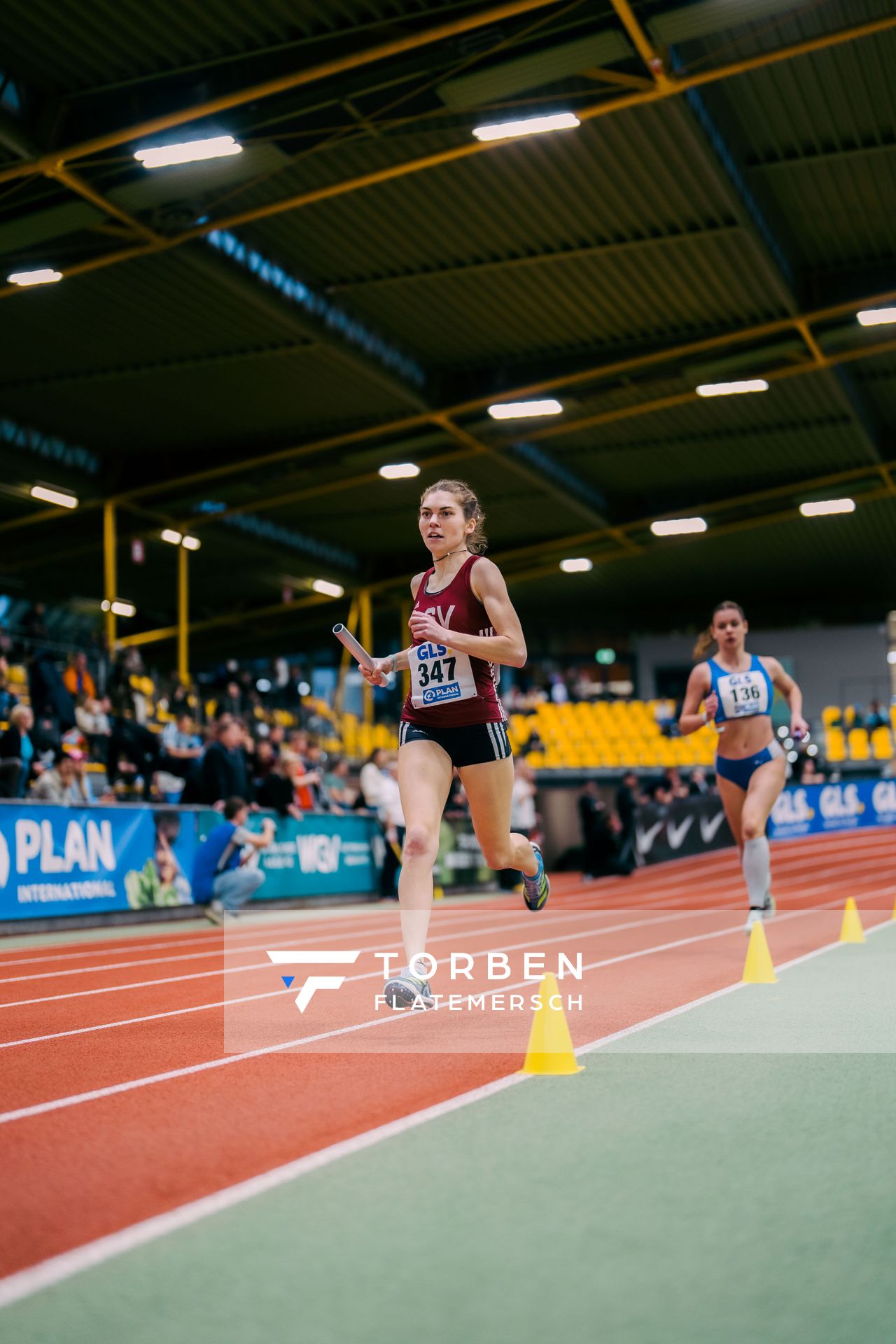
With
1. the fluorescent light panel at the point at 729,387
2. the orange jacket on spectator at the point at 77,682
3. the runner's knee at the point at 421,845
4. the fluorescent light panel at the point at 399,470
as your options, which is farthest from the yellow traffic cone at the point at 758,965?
the fluorescent light panel at the point at 399,470

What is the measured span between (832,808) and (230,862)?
69.0 ft

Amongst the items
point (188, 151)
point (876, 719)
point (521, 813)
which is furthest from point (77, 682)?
point (876, 719)

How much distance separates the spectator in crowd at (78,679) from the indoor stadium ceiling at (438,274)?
4.81m

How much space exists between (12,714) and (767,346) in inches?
536

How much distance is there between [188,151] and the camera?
1509cm

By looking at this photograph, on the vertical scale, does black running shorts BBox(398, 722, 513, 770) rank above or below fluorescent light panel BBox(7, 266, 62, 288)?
below

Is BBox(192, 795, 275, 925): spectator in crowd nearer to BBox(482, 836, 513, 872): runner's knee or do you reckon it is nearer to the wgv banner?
the wgv banner

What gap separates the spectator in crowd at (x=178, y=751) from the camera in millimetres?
18875

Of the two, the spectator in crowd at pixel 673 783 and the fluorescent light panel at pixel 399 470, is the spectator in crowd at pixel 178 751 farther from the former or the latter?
the spectator in crowd at pixel 673 783

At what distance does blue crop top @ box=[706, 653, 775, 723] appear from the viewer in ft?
33.4

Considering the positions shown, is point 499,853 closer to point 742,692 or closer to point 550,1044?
point 550,1044

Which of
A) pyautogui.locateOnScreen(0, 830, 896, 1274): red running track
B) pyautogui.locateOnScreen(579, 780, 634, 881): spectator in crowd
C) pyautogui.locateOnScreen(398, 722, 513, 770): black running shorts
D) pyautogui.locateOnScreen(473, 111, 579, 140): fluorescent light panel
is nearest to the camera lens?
pyautogui.locateOnScreen(0, 830, 896, 1274): red running track

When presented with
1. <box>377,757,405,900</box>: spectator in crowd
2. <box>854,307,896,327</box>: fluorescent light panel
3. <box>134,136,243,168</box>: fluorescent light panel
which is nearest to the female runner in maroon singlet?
<box>134,136,243,168</box>: fluorescent light panel

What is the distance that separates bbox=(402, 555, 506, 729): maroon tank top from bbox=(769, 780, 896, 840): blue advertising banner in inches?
947
